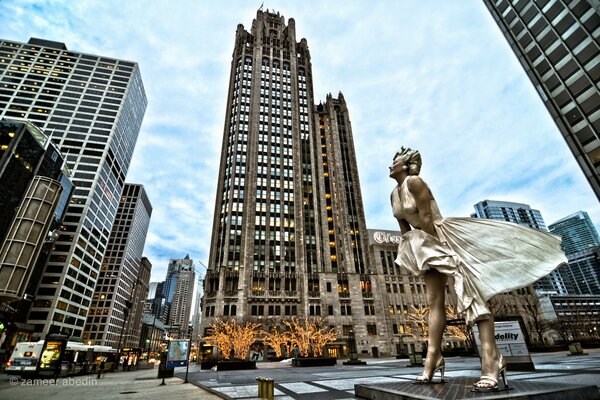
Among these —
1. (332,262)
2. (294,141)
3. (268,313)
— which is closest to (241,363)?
(268,313)

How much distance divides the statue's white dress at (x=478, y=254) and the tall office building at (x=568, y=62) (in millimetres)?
38394

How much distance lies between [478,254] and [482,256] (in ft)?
0.33

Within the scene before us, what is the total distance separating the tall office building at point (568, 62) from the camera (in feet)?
109

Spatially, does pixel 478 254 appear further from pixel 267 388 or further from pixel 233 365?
pixel 233 365

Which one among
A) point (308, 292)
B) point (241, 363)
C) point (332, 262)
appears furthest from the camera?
point (332, 262)

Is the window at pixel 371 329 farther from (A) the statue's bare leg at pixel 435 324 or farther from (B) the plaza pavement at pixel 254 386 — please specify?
(A) the statue's bare leg at pixel 435 324

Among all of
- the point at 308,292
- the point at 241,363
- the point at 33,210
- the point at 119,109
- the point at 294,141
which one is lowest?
the point at 241,363

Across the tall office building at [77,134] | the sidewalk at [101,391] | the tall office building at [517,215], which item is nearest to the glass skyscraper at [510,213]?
the tall office building at [517,215]

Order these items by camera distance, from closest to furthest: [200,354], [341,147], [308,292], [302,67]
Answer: [200,354] → [308,292] → [341,147] → [302,67]

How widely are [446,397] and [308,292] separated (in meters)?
58.9

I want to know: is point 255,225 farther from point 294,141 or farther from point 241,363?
point 241,363

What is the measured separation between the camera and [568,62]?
3566 cm

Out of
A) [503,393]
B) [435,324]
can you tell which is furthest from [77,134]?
[503,393]

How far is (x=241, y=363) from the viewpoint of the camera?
30750 mm
